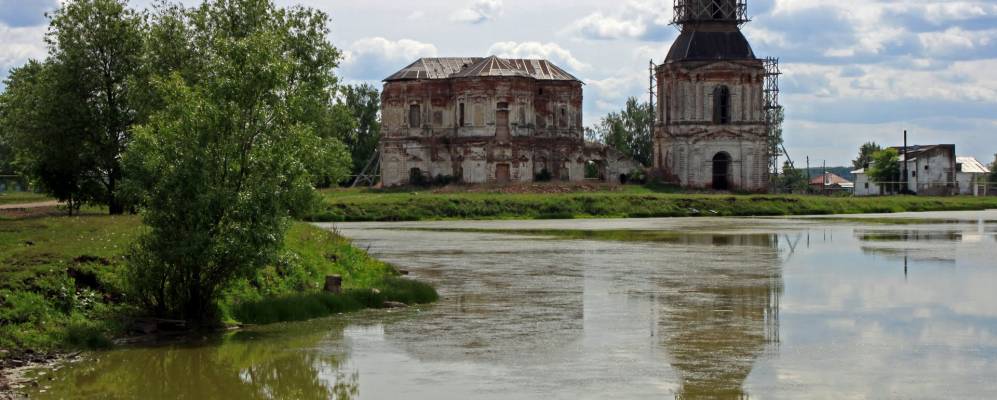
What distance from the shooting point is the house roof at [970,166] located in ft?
355

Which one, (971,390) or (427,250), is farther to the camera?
(427,250)

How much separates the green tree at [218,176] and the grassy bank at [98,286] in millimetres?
774

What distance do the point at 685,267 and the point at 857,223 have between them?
2976 centimetres

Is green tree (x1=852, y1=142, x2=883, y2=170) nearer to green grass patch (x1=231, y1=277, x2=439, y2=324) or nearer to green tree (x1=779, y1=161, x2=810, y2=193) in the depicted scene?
green tree (x1=779, y1=161, x2=810, y2=193)

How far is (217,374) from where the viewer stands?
16750 millimetres

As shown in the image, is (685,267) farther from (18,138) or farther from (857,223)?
A: (857,223)

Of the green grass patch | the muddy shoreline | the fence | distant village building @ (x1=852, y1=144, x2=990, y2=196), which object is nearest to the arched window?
distant village building @ (x1=852, y1=144, x2=990, y2=196)

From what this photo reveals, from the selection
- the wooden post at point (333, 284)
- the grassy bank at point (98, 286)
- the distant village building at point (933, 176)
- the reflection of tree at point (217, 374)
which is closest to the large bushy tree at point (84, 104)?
the grassy bank at point (98, 286)

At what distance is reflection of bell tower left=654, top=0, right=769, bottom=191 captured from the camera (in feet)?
266

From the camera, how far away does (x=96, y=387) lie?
15.7m

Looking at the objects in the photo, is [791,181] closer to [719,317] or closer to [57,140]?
[57,140]

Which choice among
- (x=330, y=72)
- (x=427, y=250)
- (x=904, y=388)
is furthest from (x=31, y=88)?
(x=904, y=388)

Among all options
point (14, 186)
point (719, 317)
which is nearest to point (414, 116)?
point (14, 186)

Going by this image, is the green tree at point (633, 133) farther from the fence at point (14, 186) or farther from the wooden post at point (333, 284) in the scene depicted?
Answer: the wooden post at point (333, 284)
